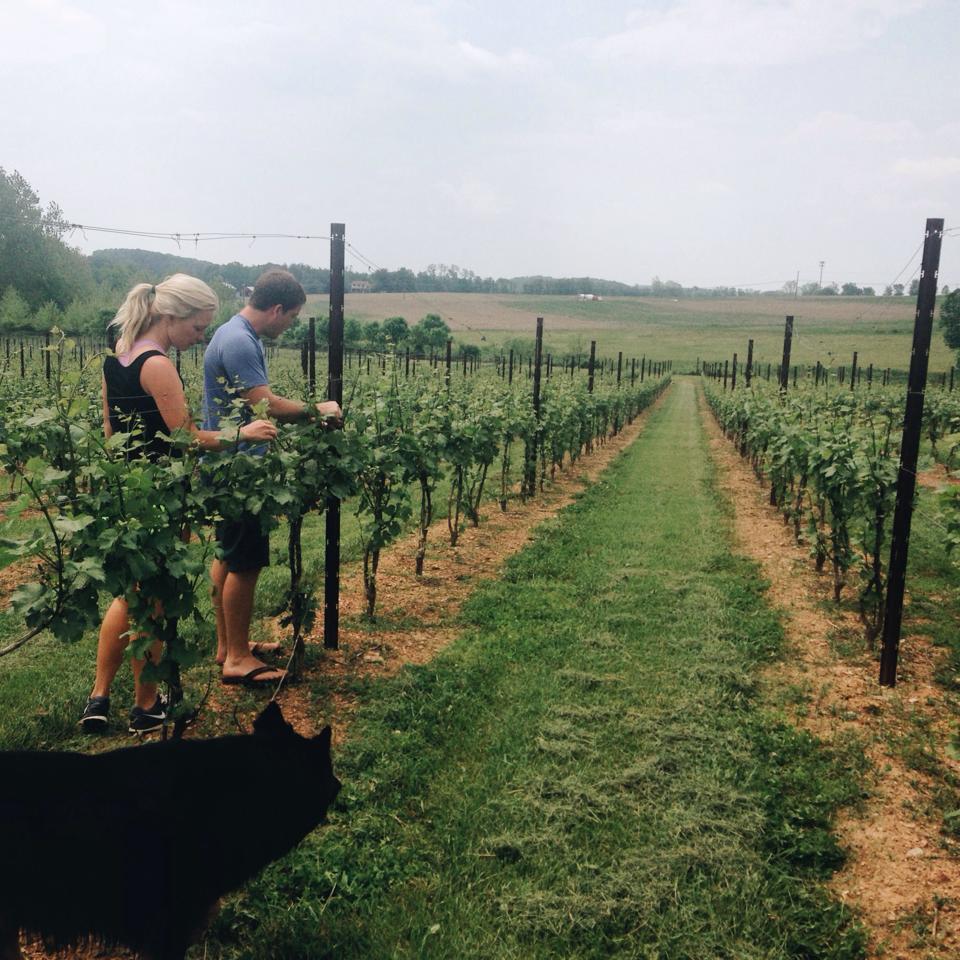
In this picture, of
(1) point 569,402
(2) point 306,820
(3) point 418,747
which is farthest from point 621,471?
(2) point 306,820

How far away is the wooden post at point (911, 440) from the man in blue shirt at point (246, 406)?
10.1ft

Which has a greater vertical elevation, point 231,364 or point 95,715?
point 231,364

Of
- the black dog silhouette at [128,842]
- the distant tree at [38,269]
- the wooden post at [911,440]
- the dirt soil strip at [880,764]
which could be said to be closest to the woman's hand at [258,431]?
the black dog silhouette at [128,842]

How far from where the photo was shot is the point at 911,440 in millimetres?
4215

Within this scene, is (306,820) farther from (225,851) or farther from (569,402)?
(569,402)

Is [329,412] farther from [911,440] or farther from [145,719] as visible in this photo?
[911,440]

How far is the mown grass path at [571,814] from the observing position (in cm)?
246

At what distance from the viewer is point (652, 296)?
9556cm

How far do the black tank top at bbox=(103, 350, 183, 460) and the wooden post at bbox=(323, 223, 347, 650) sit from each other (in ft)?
3.86

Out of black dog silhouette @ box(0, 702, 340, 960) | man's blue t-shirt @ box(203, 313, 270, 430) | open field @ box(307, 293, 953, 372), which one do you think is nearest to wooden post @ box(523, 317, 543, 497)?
man's blue t-shirt @ box(203, 313, 270, 430)

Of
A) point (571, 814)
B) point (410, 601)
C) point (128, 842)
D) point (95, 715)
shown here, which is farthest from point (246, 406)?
point (410, 601)

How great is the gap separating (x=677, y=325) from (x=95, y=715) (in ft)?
279

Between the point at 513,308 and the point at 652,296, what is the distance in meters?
28.5

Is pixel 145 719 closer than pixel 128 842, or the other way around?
pixel 128 842
